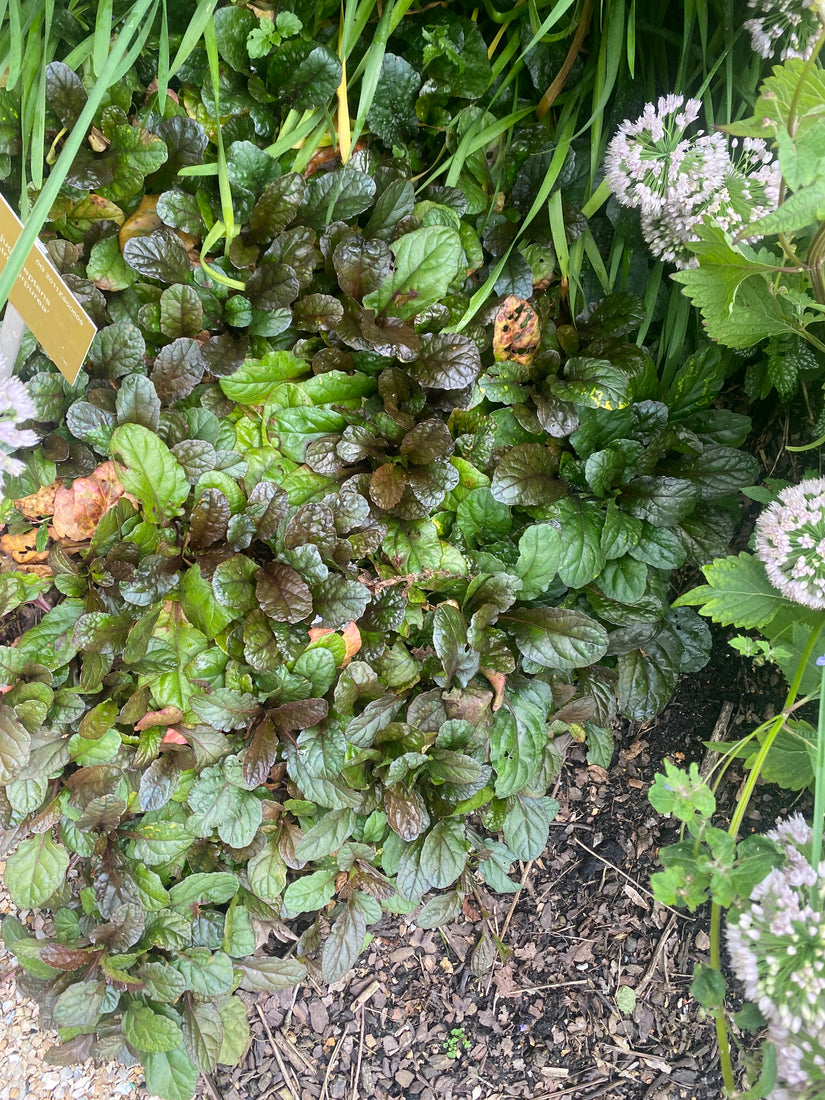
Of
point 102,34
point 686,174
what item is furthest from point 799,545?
point 102,34

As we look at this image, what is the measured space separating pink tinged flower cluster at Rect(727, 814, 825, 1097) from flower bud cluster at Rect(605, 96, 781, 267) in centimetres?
86

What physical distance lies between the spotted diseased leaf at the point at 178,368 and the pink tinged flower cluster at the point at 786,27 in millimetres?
994

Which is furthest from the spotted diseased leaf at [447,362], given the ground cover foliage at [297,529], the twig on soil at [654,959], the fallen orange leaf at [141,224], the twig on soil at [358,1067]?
the twig on soil at [358,1067]

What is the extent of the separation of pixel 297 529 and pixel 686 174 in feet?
2.66

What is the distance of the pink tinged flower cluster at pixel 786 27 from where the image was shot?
A: 1.06 metres

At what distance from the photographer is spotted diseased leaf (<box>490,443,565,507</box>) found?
1288 millimetres

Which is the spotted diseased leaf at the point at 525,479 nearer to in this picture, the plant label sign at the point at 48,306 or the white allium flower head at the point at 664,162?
the white allium flower head at the point at 664,162

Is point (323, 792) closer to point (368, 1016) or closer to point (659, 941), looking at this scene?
point (368, 1016)

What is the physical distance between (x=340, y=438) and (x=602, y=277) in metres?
0.58

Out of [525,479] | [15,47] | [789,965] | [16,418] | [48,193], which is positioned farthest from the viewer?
[525,479]

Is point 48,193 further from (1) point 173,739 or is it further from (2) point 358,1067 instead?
(2) point 358,1067

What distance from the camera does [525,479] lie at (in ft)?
4.30

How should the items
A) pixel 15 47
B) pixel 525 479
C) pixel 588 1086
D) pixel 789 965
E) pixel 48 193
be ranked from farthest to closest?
pixel 588 1086, pixel 525 479, pixel 15 47, pixel 48 193, pixel 789 965

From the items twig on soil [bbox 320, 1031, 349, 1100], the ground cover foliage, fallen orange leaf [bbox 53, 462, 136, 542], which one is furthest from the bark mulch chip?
fallen orange leaf [bbox 53, 462, 136, 542]
